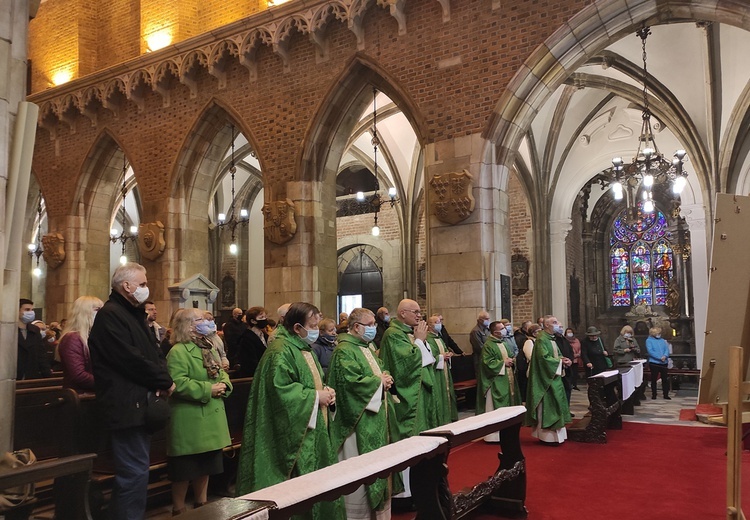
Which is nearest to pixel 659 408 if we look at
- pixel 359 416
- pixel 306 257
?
pixel 306 257

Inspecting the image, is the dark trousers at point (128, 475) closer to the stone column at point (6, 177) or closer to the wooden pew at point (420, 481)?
the stone column at point (6, 177)

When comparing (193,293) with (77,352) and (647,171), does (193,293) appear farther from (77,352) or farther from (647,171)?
(647,171)

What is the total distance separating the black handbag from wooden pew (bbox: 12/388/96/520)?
1.19 feet

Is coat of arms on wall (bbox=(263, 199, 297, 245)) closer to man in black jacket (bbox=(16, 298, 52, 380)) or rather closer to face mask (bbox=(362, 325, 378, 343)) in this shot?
man in black jacket (bbox=(16, 298, 52, 380))

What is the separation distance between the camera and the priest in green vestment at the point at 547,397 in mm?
7430

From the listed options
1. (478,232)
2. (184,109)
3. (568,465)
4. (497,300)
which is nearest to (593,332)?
(497,300)

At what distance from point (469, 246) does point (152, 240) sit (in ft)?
22.7

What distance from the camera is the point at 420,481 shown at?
12.4 ft

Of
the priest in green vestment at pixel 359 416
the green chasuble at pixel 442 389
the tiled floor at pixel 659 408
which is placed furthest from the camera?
the tiled floor at pixel 659 408

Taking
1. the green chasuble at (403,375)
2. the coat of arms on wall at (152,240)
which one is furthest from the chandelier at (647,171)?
the coat of arms on wall at (152,240)

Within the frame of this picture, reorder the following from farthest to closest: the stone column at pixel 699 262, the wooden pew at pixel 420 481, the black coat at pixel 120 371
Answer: the stone column at pixel 699 262 < the black coat at pixel 120 371 < the wooden pew at pixel 420 481

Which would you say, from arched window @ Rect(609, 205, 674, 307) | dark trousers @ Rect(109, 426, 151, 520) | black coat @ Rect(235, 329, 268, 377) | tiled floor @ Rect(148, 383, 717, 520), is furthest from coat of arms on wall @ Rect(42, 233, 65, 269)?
arched window @ Rect(609, 205, 674, 307)

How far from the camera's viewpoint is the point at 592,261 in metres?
22.3

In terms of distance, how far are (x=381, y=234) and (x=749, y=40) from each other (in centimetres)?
1117
